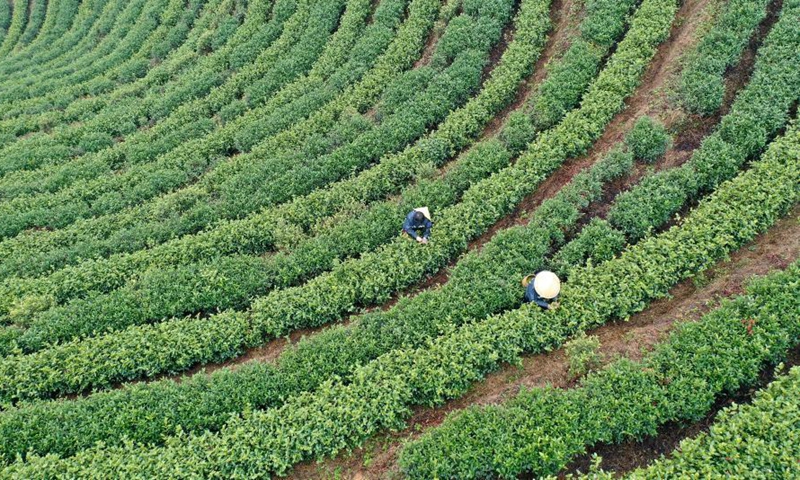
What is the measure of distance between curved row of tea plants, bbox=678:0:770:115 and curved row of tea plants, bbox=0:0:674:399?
220cm

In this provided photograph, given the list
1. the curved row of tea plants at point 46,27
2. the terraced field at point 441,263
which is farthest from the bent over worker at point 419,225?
the curved row of tea plants at point 46,27

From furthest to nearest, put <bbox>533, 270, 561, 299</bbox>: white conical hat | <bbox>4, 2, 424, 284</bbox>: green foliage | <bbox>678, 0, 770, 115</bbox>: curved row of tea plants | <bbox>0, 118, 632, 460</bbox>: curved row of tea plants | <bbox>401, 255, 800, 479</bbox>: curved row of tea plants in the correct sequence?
<bbox>4, 2, 424, 284</bbox>: green foliage, <bbox>678, 0, 770, 115</bbox>: curved row of tea plants, <bbox>533, 270, 561, 299</bbox>: white conical hat, <bbox>0, 118, 632, 460</bbox>: curved row of tea plants, <bbox>401, 255, 800, 479</bbox>: curved row of tea plants

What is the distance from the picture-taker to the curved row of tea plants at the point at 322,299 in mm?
11523

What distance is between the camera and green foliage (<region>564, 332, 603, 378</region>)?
997 centimetres

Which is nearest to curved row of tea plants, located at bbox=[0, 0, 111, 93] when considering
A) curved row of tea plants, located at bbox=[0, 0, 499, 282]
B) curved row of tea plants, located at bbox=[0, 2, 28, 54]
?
curved row of tea plants, located at bbox=[0, 2, 28, 54]

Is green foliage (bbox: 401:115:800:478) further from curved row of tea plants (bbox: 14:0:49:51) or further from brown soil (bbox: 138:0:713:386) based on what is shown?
curved row of tea plants (bbox: 14:0:49:51)

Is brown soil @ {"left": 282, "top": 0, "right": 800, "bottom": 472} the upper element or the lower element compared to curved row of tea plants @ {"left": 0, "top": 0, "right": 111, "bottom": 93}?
lower

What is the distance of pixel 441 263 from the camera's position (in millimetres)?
12773

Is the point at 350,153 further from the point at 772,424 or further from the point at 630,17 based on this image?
the point at 772,424

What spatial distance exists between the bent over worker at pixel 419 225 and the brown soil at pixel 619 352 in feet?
12.5

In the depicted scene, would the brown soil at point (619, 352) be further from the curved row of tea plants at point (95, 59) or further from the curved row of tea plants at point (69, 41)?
the curved row of tea plants at point (69, 41)

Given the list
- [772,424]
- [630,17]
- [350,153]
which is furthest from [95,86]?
[772,424]

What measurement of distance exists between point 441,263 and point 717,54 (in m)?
9.86

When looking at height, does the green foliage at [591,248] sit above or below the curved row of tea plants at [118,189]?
below
